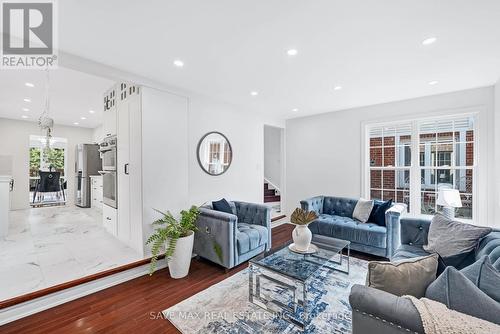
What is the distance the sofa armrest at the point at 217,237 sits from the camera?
2.81 m

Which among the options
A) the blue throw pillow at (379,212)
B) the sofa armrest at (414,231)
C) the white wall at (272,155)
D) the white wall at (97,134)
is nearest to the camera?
the sofa armrest at (414,231)

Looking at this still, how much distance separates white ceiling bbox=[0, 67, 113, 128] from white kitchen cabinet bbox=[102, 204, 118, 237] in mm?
2079

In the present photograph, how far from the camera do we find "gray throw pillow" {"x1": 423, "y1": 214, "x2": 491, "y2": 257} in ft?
6.27

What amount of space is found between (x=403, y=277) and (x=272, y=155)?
6060 mm

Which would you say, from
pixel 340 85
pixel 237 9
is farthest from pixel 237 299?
pixel 340 85

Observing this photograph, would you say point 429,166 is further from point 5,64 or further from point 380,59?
point 5,64

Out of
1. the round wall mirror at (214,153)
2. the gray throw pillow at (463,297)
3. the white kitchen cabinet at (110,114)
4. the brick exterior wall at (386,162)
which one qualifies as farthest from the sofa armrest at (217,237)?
the brick exterior wall at (386,162)

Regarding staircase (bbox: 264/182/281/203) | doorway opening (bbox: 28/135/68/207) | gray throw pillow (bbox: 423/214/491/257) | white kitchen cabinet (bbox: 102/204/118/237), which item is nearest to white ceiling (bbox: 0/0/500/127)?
gray throw pillow (bbox: 423/214/491/257)

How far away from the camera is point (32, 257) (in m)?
2.95

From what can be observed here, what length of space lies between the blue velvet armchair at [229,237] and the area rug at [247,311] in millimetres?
354

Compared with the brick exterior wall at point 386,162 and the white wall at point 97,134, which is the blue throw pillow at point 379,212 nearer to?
the brick exterior wall at point 386,162

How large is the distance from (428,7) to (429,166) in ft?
10.1

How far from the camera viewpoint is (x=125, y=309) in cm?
215

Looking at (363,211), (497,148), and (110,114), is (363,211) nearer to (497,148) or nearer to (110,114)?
(497,148)
